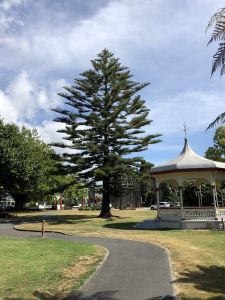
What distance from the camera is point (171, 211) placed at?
28422 millimetres

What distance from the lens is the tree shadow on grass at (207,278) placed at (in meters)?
10.0

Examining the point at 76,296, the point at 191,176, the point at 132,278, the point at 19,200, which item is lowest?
the point at 76,296

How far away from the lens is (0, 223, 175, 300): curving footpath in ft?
30.2

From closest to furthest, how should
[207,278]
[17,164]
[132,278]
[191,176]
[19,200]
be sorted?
[132,278] < [207,278] < [191,176] < [17,164] < [19,200]

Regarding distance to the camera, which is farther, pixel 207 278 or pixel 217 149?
pixel 217 149

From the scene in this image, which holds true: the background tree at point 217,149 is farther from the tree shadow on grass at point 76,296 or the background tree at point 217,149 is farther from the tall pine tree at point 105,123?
the tree shadow on grass at point 76,296

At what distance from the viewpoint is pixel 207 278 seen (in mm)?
11211

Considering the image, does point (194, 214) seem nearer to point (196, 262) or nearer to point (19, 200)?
point (196, 262)

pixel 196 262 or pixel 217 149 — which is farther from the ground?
pixel 217 149

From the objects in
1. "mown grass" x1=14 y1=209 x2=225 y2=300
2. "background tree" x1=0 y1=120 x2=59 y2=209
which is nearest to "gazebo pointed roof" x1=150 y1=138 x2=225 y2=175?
"mown grass" x1=14 y1=209 x2=225 y2=300

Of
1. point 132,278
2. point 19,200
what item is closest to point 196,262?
point 132,278

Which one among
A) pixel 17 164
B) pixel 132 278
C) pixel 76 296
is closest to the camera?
pixel 76 296

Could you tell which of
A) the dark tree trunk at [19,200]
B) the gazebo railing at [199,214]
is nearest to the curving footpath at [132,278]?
the gazebo railing at [199,214]

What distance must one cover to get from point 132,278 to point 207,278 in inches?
83.6
